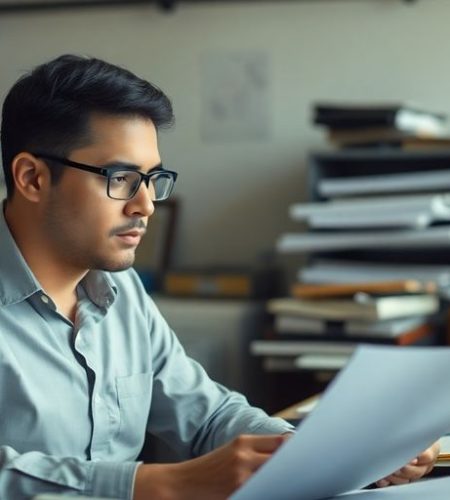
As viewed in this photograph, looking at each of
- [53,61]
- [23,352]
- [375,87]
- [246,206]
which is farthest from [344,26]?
[23,352]

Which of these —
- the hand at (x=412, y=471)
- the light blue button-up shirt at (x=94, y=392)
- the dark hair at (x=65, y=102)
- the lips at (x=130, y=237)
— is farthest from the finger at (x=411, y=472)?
the dark hair at (x=65, y=102)

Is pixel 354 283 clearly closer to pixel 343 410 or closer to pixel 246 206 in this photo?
pixel 246 206

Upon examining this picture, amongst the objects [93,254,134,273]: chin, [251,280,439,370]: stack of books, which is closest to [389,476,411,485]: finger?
[93,254,134,273]: chin

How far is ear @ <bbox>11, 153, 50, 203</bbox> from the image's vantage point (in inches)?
49.9

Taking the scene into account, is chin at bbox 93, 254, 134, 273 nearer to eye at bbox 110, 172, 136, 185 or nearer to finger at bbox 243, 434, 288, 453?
eye at bbox 110, 172, 136, 185

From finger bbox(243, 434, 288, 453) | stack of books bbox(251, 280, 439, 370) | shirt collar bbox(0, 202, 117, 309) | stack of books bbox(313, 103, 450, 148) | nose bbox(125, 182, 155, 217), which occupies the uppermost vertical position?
stack of books bbox(313, 103, 450, 148)

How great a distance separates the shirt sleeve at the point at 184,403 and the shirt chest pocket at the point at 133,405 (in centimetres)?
4

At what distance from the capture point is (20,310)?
1.25m

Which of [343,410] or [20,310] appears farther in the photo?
[20,310]

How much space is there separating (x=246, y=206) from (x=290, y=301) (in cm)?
53

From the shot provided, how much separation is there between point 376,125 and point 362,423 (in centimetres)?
172

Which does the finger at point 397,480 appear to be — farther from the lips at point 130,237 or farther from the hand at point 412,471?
the lips at point 130,237

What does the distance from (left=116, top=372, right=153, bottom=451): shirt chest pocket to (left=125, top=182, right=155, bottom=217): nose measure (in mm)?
235

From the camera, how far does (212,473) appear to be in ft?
3.17
